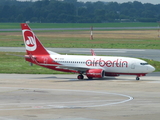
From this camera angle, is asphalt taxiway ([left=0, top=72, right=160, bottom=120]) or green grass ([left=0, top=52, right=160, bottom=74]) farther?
green grass ([left=0, top=52, right=160, bottom=74])

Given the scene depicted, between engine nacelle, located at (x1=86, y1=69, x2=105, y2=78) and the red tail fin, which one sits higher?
the red tail fin

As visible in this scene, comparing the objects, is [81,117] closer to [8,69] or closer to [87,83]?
[87,83]

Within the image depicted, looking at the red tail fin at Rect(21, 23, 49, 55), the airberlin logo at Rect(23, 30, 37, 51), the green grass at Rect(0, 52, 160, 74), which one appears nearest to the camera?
the red tail fin at Rect(21, 23, 49, 55)

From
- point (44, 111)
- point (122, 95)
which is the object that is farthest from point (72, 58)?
point (44, 111)

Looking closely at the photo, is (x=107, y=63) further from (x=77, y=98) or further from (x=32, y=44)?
(x=77, y=98)

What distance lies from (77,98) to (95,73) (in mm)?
17538

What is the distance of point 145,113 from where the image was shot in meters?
32.4

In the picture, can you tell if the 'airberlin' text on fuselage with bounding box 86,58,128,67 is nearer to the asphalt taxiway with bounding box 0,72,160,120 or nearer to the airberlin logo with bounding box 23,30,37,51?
the asphalt taxiway with bounding box 0,72,160,120

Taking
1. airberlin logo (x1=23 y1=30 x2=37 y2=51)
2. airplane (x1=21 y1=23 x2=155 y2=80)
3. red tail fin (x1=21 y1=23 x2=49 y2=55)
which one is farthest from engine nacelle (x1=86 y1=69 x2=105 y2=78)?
airberlin logo (x1=23 y1=30 x2=37 y2=51)

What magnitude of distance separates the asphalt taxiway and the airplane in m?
1.29

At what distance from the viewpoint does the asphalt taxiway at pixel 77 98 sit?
31922 mm

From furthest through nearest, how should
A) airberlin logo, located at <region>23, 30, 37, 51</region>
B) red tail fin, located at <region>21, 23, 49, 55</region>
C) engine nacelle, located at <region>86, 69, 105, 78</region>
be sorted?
airberlin logo, located at <region>23, 30, 37, 51</region>, red tail fin, located at <region>21, 23, 49, 55</region>, engine nacelle, located at <region>86, 69, 105, 78</region>

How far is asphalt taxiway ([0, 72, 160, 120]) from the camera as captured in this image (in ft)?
105

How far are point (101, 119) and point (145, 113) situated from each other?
424cm
